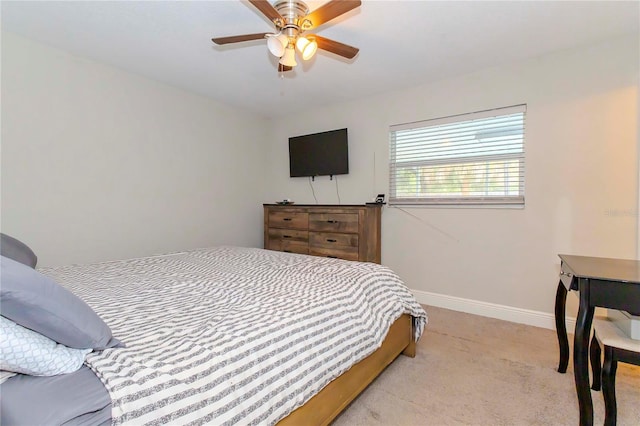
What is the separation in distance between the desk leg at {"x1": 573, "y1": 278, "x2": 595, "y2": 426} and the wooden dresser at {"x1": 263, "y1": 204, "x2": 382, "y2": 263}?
205cm

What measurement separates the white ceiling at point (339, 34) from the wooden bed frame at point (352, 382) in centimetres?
205

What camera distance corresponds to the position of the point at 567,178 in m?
2.64

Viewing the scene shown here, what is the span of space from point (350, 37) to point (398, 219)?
1.93m

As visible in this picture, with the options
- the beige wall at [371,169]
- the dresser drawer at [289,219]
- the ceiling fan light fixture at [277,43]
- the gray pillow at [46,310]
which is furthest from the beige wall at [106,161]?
the gray pillow at [46,310]

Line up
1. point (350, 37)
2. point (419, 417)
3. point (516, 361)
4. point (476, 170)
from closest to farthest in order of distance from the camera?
point (419, 417) < point (516, 361) < point (350, 37) < point (476, 170)

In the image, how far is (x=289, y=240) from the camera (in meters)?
3.96

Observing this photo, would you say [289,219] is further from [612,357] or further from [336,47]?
[612,357]

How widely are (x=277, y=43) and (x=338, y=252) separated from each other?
228cm

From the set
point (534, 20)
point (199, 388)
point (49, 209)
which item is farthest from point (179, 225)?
point (534, 20)

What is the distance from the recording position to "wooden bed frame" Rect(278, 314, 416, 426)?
1257mm

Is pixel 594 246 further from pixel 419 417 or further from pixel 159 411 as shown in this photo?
pixel 159 411

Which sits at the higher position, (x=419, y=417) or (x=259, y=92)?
(x=259, y=92)

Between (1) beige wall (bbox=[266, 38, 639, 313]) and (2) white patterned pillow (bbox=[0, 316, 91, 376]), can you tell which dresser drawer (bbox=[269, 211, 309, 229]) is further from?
(2) white patterned pillow (bbox=[0, 316, 91, 376])

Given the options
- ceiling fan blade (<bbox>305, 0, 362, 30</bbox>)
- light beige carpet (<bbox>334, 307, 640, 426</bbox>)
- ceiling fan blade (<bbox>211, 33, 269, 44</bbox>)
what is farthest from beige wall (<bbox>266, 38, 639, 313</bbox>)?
ceiling fan blade (<bbox>211, 33, 269, 44</bbox>)
